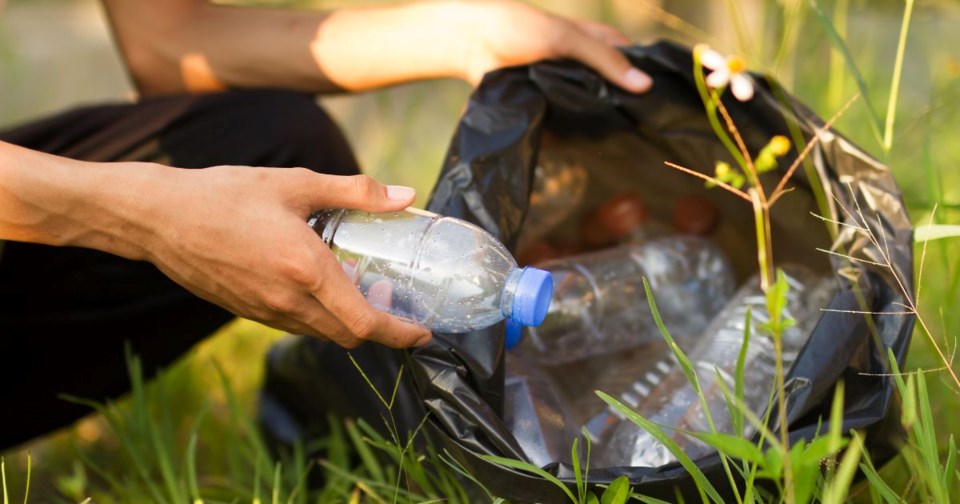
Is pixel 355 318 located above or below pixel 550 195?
above

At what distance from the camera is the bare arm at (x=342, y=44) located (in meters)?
1.49

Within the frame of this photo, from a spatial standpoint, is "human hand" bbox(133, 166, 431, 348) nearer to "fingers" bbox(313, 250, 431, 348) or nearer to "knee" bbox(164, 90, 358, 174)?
"fingers" bbox(313, 250, 431, 348)

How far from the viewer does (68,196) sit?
112 centimetres

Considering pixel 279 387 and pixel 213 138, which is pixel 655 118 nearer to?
pixel 213 138

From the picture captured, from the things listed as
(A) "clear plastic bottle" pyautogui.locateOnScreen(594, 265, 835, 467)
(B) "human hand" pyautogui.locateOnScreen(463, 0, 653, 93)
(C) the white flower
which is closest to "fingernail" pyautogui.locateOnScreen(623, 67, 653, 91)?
(B) "human hand" pyautogui.locateOnScreen(463, 0, 653, 93)

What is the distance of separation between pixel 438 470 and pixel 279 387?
23.4 inches

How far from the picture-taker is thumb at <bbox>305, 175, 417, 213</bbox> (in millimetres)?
1112

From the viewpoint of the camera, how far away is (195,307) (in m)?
1.66

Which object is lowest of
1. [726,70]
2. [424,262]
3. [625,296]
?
[625,296]

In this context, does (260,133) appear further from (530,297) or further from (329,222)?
(530,297)

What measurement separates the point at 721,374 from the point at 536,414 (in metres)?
0.27

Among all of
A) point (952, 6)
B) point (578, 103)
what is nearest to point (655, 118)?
point (578, 103)

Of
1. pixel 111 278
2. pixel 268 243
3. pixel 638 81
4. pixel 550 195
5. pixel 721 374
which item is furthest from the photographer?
pixel 550 195

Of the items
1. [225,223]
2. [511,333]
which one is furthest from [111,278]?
[511,333]
